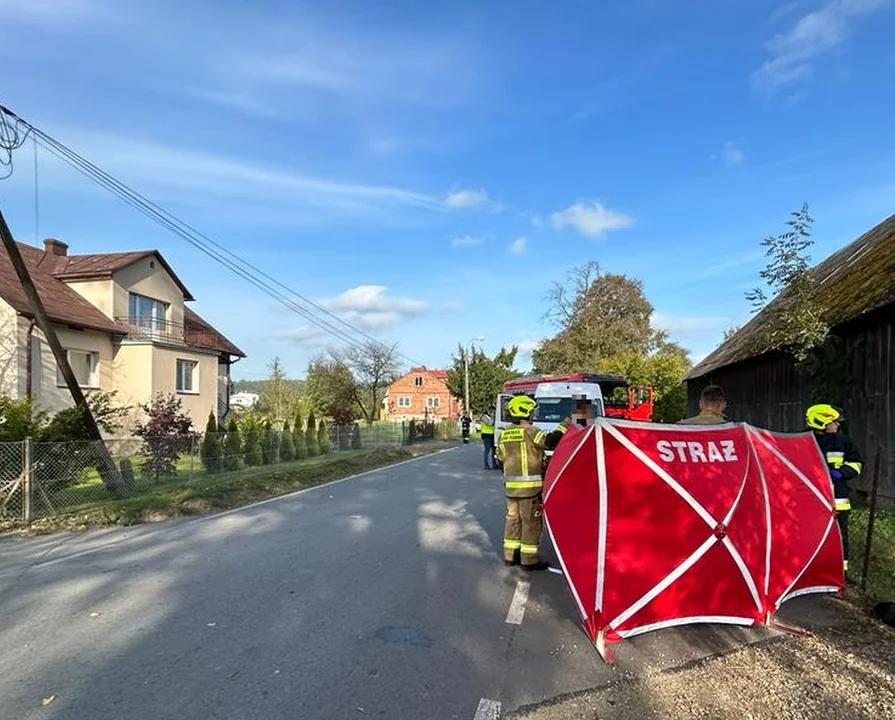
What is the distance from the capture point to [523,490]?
704 centimetres

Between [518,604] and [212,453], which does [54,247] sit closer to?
[212,453]

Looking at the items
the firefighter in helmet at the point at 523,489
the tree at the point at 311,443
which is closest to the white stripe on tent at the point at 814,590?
the firefighter in helmet at the point at 523,489

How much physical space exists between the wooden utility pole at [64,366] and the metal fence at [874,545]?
39.8 ft

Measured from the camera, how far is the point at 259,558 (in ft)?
25.5

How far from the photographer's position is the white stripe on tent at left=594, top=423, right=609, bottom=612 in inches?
188

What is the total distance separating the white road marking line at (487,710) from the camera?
3.74 metres

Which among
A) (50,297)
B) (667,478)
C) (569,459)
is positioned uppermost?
(50,297)

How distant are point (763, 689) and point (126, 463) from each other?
12.9 meters

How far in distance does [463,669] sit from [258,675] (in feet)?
4.15

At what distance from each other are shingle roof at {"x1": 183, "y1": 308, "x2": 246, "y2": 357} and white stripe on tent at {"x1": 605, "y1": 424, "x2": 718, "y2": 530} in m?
27.8

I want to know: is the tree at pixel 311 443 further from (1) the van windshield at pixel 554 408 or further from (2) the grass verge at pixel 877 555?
(2) the grass verge at pixel 877 555

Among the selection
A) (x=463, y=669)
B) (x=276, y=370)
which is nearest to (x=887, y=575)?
(x=463, y=669)

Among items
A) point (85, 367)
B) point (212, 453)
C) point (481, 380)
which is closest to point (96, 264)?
point (85, 367)

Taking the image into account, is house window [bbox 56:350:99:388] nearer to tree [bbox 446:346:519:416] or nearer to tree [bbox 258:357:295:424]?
tree [bbox 258:357:295:424]
